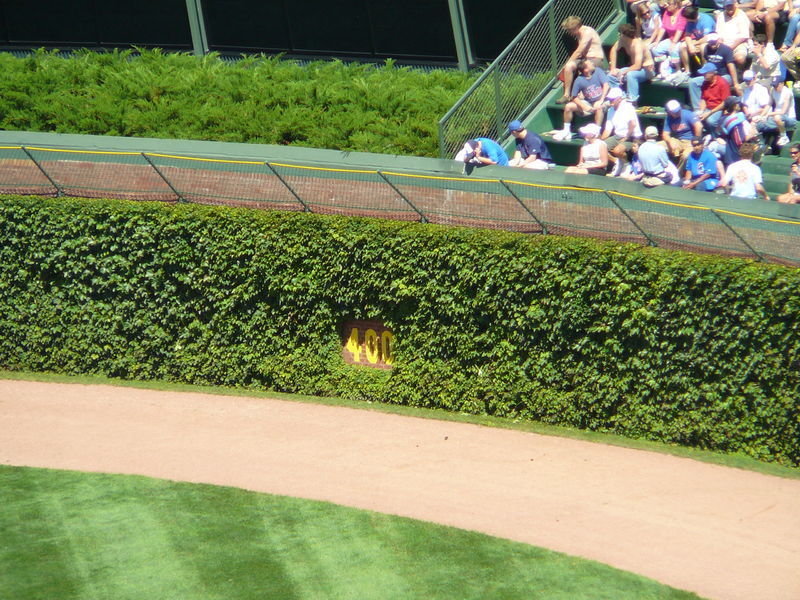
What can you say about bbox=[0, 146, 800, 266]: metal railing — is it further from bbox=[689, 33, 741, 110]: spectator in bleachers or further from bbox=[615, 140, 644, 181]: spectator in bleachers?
bbox=[689, 33, 741, 110]: spectator in bleachers

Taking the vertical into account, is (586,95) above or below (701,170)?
above

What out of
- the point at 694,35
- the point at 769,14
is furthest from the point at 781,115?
the point at 694,35

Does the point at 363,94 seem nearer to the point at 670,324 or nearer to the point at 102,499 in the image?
the point at 670,324

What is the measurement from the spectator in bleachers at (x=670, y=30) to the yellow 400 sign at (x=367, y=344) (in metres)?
5.93

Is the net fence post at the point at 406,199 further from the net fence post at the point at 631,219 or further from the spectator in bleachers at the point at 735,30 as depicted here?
the spectator in bleachers at the point at 735,30

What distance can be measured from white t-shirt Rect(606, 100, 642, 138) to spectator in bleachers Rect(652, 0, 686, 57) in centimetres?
163

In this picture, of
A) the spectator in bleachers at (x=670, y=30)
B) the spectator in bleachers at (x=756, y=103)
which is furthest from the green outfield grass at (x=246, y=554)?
the spectator in bleachers at (x=670, y=30)

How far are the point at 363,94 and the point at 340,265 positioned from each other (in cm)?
524

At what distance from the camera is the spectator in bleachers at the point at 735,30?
14867mm

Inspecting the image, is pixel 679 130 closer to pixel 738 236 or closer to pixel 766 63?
pixel 766 63

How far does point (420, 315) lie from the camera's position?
42.8 feet

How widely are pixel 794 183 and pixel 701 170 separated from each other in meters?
1.12

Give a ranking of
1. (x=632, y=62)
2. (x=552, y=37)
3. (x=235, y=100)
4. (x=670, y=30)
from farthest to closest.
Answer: (x=235, y=100) → (x=552, y=37) → (x=670, y=30) → (x=632, y=62)

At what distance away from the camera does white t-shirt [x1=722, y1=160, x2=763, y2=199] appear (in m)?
12.9
